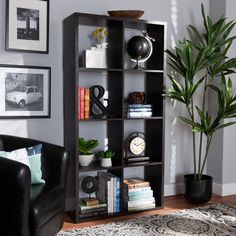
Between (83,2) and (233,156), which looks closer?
(83,2)

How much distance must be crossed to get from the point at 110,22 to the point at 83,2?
1.20ft

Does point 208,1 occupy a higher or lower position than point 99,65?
higher

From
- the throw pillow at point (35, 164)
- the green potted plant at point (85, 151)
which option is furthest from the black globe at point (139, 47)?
the throw pillow at point (35, 164)

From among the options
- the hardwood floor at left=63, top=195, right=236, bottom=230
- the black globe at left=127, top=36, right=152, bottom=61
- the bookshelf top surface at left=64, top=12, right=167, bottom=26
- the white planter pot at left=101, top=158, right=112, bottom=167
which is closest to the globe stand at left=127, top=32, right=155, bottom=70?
the black globe at left=127, top=36, right=152, bottom=61

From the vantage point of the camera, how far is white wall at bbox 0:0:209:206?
10.3 feet

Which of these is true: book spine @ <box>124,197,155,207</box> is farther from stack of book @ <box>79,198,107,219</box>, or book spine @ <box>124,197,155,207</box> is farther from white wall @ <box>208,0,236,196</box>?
white wall @ <box>208,0,236,196</box>

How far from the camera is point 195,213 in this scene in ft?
10.7

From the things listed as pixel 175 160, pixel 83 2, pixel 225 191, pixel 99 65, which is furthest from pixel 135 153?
pixel 83 2

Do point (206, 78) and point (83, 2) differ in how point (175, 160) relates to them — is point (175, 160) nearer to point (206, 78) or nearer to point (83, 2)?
point (206, 78)

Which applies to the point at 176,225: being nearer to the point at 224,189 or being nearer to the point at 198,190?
the point at 198,190

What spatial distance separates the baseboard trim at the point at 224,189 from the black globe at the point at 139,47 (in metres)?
1.65

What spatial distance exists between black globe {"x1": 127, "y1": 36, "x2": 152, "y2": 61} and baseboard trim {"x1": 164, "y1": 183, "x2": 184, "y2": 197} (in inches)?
56.0

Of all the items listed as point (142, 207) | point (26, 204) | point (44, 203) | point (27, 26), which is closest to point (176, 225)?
point (142, 207)

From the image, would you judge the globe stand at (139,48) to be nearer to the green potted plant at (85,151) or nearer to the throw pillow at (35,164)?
the green potted plant at (85,151)
